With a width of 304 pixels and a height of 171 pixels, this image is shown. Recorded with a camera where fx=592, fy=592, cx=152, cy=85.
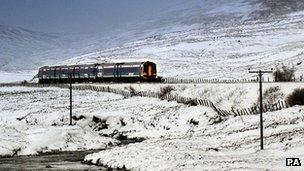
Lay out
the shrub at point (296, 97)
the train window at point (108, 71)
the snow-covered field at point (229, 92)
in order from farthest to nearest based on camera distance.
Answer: the train window at point (108, 71) → the snow-covered field at point (229, 92) → the shrub at point (296, 97)


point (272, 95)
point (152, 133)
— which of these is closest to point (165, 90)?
point (272, 95)

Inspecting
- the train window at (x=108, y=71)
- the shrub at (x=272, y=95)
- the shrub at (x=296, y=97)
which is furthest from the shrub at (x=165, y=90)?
the shrub at (x=296, y=97)

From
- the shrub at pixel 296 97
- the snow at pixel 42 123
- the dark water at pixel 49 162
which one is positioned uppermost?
the shrub at pixel 296 97

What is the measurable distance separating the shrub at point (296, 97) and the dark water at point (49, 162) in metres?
20.3

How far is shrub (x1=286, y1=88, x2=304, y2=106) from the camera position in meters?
52.0

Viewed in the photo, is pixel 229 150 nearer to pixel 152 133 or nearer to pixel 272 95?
pixel 152 133

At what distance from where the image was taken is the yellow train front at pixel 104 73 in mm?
85750

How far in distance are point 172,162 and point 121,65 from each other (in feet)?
191

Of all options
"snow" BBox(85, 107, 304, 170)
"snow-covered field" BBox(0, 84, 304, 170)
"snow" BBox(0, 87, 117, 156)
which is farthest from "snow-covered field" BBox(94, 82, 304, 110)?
"snow" BBox(85, 107, 304, 170)

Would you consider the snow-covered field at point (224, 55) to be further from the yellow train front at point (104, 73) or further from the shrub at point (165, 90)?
the shrub at point (165, 90)

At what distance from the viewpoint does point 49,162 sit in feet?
118

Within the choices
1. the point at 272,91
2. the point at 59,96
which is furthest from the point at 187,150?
the point at 59,96

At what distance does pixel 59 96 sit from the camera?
80.3 metres

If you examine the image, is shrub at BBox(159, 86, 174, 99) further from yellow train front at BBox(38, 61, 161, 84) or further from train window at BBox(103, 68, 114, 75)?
train window at BBox(103, 68, 114, 75)
